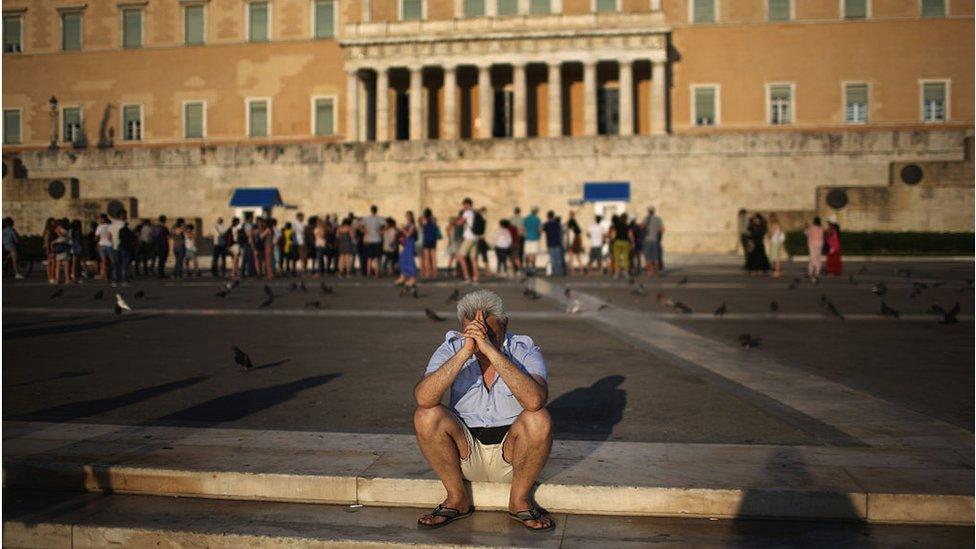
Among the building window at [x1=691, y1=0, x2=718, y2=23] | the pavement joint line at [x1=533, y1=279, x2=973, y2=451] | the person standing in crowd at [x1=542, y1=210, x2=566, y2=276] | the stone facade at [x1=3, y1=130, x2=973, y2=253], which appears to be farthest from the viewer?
the building window at [x1=691, y1=0, x2=718, y2=23]

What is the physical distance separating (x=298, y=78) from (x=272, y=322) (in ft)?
144

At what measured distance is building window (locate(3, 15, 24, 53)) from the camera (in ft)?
195

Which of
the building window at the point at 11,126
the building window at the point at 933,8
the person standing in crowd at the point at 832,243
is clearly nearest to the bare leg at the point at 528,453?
the person standing in crowd at the point at 832,243

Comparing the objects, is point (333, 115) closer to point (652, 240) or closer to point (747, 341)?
point (652, 240)

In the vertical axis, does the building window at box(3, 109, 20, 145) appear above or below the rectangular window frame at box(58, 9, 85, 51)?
below

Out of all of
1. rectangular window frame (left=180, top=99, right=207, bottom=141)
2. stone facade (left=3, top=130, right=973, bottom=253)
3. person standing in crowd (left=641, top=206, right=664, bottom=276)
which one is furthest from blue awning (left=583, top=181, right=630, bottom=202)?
rectangular window frame (left=180, top=99, right=207, bottom=141)

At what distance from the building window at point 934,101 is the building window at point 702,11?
11.7 m

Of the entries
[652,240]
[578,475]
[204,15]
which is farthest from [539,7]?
[578,475]

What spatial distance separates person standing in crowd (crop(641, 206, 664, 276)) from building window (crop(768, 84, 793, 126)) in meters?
29.2

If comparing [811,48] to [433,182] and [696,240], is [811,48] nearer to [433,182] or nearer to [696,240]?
[696,240]

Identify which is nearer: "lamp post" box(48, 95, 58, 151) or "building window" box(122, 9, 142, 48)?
"lamp post" box(48, 95, 58, 151)

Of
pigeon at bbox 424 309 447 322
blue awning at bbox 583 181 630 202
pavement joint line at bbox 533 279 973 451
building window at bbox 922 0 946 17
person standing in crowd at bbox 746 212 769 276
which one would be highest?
building window at bbox 922 0 946 17

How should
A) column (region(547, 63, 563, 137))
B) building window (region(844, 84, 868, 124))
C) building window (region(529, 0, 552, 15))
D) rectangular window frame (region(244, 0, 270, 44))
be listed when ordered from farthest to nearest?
rectangular window frame (region(244, 0, 270, 44)) → building window (region(529, 0, 552, 15)) → building window (region(844, 84, 868, 124)) → column (region(547, 63, 563, 137))

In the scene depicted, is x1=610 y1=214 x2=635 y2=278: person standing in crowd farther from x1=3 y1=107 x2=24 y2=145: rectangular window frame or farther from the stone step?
x1=3 y1=107 x2=24 y2=145: rectangular window frame
